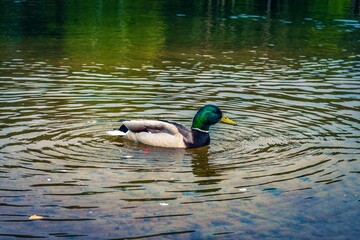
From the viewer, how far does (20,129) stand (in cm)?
1544

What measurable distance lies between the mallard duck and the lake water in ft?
0.62

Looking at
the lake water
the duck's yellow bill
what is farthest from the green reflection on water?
the duck's yellow bill

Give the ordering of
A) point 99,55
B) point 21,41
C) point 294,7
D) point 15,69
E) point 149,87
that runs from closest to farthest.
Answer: point 149,87, point 15,69, point 99,55, point 21,41, point 294,7

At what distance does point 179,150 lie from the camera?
14.8 meters

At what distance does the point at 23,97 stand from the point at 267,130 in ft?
21.8

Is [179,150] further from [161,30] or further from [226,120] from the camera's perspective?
[161,30]

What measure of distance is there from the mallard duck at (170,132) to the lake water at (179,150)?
0.19m

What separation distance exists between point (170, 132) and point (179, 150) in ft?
1.32

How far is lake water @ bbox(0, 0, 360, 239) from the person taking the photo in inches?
412

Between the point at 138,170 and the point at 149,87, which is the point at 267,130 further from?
the point at 149,87

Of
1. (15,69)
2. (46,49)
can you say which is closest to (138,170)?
(15,69)

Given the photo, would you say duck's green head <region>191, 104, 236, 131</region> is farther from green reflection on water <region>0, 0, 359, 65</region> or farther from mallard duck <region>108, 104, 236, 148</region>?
green reflection on water <region>0, 0, 359, 65</region>

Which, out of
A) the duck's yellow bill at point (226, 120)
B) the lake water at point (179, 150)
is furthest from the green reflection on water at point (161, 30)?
the duck's yellow bill at point (226, 120)

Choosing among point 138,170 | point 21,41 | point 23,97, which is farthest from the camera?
point 21,41
